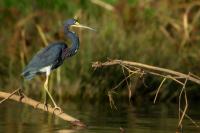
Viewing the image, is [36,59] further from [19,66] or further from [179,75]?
[19,66]

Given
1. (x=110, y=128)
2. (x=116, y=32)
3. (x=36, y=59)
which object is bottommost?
(x=110, y=128)

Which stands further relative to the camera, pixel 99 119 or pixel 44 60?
pixel 99 119

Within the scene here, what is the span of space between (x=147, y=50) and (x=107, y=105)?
8.65 ft

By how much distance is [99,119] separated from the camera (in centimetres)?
1389

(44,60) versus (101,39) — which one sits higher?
(101,39)

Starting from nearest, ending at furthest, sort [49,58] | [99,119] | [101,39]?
Result: [49,58] < [99,119] < [101,39]

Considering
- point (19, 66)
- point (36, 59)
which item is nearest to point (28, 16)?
point (19, 66)

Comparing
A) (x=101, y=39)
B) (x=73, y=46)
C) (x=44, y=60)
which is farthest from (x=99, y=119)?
Result: (x=101, y=39)

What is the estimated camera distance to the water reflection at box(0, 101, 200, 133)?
1242 cm

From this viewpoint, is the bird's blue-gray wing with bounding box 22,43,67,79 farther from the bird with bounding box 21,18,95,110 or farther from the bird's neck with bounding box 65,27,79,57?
the bird's neck with bounding box 65,27,79,57

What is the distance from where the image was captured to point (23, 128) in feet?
41.0

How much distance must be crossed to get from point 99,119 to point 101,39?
4.79m

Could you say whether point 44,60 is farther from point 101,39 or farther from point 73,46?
point 101,39

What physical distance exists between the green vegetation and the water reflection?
904 mm
